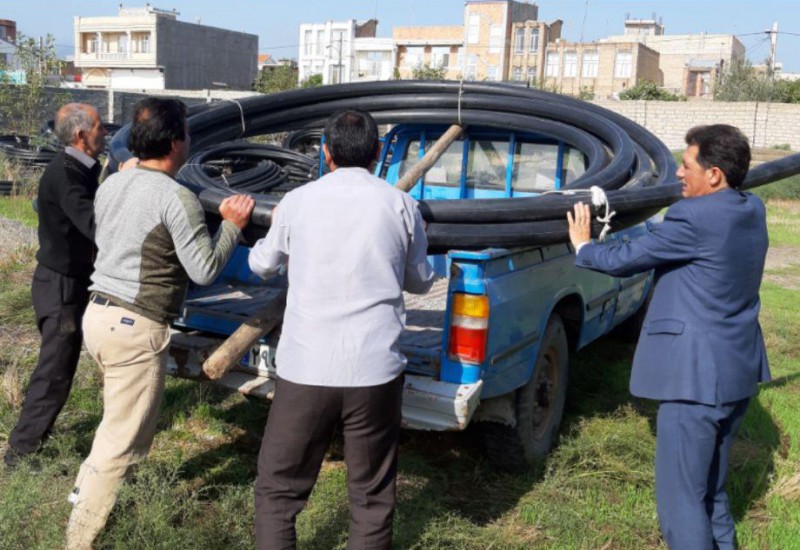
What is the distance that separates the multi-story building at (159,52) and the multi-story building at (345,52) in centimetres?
839

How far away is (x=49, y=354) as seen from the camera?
175 inches

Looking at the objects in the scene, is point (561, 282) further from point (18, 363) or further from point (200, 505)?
point (18, 363)

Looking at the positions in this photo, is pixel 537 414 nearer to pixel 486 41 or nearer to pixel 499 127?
pixel 499 127

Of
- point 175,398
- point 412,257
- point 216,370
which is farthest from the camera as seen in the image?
point 175,398

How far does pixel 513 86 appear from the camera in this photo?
7098mm

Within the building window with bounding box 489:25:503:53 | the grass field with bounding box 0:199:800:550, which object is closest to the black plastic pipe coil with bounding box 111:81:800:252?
the grass field with bounding box 0:199:800:550

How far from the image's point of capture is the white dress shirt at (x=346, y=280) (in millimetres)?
3158

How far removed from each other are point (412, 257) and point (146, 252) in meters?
1.16

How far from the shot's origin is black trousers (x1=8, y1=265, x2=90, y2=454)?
174 inches

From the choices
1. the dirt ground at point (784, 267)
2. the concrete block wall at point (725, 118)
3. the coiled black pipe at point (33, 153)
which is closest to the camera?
the dirt ground at point (784, 267)

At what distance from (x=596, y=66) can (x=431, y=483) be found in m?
91.3

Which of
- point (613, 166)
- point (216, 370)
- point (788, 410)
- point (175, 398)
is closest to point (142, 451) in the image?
point (216, 370)

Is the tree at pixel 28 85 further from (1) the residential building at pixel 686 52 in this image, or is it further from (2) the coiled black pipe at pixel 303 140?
(1) the residential building at pixel 686 52

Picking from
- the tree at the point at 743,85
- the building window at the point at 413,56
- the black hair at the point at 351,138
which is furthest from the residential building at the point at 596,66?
the black hair at the point at 351,138
